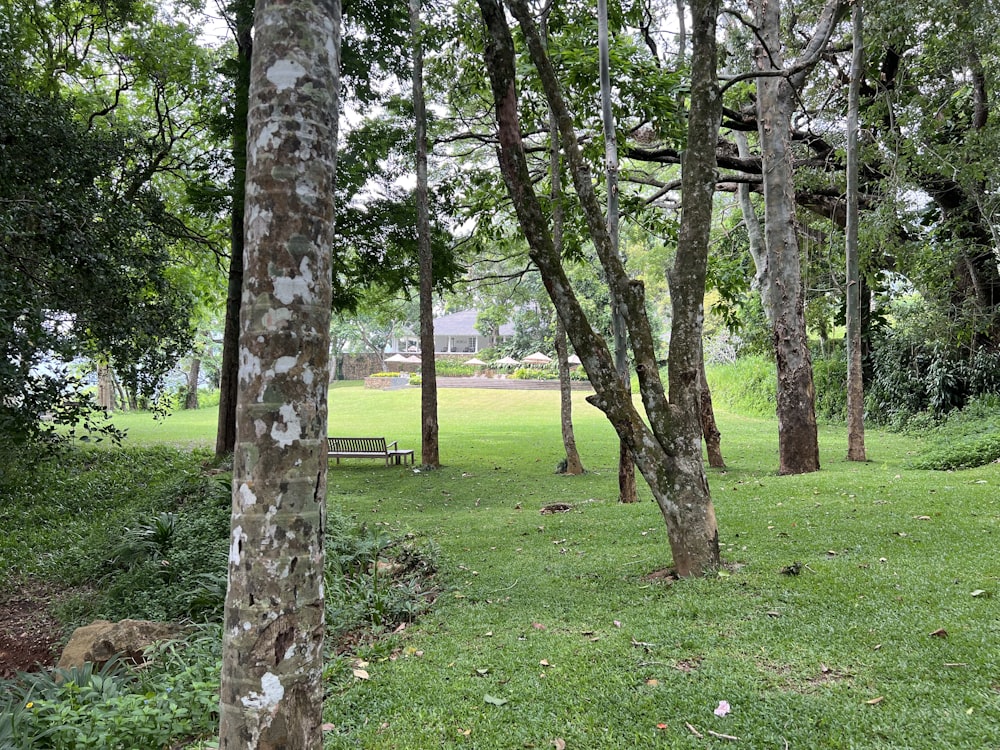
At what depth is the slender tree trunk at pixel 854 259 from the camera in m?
11.1

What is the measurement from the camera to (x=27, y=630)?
5898 mm

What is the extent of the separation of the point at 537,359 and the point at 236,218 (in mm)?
32942

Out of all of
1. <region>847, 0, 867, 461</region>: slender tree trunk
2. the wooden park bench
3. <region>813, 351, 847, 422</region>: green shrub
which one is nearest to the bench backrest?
the wooden park bench

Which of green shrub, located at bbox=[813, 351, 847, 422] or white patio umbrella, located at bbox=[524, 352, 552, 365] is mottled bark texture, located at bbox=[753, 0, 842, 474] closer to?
green shrub, located at bbox=[813, 351, 847, 422]

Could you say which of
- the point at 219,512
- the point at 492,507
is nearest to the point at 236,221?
the point at 219,512

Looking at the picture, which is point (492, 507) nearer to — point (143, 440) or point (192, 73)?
point (192, 73)

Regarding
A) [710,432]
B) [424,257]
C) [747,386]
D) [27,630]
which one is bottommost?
[27,630]

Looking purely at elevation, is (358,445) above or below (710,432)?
below

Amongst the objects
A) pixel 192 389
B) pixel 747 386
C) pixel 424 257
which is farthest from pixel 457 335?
pixel 424 257

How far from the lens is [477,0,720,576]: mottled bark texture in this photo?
15.8ft

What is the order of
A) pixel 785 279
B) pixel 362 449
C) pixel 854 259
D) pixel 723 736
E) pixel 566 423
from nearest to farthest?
pixel 723 736
pixel 785 279
pixel 854 259
pixel 566 423
pixel 362 449

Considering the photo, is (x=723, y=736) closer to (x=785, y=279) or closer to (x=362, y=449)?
(x=785, y=279)

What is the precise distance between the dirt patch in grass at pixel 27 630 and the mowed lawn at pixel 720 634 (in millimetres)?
3157

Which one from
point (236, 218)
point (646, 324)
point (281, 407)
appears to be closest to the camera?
point (281, 407)
